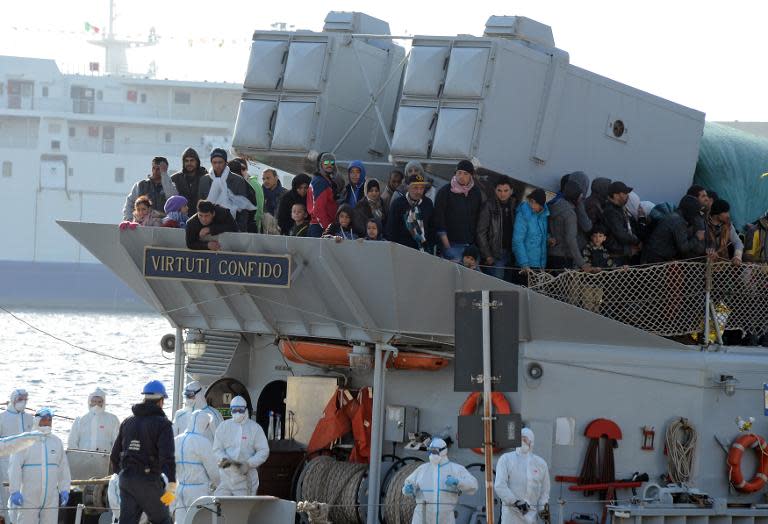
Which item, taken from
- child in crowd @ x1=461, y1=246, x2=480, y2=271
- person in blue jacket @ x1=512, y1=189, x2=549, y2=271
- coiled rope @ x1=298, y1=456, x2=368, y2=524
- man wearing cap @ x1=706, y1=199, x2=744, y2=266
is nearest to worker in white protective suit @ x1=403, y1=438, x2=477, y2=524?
coiled rope @ x1=298, y1=456, x2=368, y2=524

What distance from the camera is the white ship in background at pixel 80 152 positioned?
8575 cm

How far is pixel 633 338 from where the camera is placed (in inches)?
568

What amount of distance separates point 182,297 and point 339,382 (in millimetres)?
1986

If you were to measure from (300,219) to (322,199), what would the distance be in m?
0.41

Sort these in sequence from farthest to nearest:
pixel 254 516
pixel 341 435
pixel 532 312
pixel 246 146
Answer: pixel 246 146 < pixel 341 435 < pixel 532 312 < pixel 254 516

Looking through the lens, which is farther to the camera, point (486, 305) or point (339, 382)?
point (339, 382)

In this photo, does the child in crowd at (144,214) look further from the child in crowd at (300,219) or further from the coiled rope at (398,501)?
the coiled rope at (398,501)

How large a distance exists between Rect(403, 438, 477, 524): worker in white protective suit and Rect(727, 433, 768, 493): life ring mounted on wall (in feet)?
10.9

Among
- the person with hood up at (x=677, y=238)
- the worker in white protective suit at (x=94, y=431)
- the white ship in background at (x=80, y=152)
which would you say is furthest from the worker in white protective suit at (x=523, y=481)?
the white ship in background at (x=80, y=152)

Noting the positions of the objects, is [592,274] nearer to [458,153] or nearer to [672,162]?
[458,153]

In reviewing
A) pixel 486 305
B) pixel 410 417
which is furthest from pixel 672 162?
pixel 486 305

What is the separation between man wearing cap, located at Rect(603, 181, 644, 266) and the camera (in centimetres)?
1495

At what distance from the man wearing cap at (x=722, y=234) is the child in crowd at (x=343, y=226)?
4083 millimetres

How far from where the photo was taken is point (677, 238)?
49.3 ft
